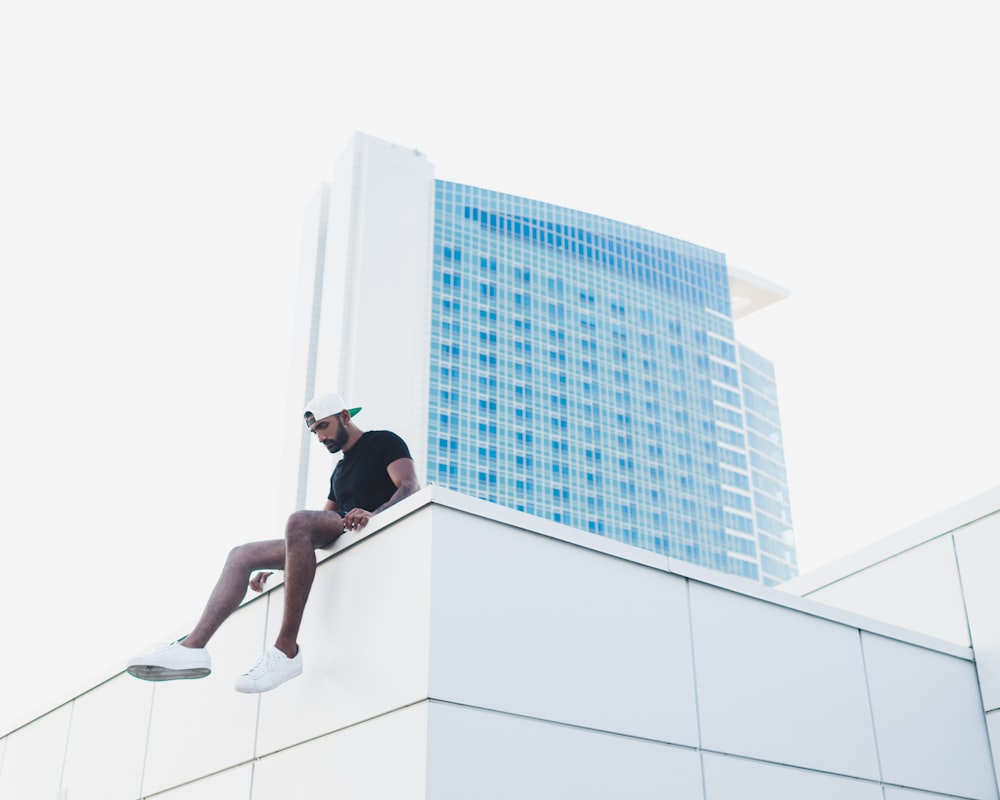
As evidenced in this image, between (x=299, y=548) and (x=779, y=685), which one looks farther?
(x=779, y=685)

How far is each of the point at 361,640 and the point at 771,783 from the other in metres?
2.79

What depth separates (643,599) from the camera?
655cm

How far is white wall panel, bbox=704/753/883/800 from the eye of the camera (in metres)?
6.44

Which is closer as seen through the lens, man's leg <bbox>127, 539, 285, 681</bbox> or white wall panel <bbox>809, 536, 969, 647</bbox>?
man's leg <bbox>127, 539, 285, 681</bbox>

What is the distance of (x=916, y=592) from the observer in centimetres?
945

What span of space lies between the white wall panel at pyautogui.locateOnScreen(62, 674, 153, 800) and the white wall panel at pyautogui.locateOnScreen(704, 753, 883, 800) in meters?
4.06

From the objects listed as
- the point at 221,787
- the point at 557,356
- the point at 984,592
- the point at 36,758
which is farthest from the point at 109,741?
the point at 557,356

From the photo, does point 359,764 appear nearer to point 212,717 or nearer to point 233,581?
point 233,581

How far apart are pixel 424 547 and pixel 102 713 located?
14.8ft

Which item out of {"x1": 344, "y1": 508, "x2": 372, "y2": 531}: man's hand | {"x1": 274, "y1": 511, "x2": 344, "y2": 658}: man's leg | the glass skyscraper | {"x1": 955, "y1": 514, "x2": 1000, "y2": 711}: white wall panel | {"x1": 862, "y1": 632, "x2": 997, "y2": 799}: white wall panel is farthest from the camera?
the glass skyscraper

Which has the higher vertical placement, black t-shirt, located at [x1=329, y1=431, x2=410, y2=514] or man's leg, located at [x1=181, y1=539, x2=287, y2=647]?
black t-shirt, located at [x1=329, y1=431, x2=410, y2=514]

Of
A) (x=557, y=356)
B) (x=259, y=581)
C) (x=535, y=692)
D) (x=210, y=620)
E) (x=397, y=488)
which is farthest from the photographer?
(x=557, y=356)

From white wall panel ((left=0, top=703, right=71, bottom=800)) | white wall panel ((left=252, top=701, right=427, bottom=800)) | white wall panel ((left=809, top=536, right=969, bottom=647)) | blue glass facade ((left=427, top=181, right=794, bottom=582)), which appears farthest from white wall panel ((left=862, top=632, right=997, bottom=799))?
blue glass facade ((left=427, top=181, right=794, bottom=582))

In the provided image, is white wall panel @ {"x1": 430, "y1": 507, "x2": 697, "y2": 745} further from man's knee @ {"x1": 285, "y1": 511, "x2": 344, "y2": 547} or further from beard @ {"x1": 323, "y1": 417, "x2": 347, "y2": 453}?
beard @ {"x1": 323, "y1": 417, "x2": 347, "y2": 453}
